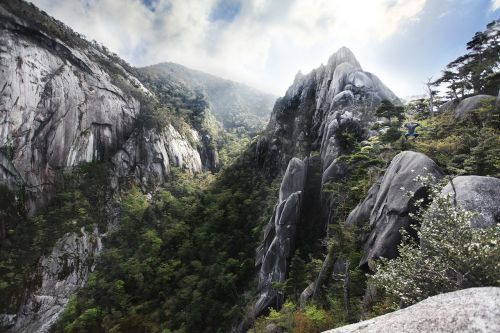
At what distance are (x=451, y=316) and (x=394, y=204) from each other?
9517 mm

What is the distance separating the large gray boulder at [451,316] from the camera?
14.9 feet

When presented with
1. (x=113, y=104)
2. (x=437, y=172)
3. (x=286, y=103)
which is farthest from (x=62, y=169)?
(x=437, y=172)

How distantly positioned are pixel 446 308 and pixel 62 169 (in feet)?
197

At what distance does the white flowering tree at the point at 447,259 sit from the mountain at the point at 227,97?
116 m

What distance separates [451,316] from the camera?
491 cm

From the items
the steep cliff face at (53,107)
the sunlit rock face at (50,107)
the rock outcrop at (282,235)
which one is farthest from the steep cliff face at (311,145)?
the sunlit rock face at (50,107)

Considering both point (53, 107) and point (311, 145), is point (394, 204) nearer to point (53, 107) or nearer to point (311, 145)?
point (311, 145)

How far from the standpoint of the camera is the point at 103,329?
34062 mm

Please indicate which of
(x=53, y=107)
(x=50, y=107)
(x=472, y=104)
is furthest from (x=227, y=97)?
(x=472, y=104)

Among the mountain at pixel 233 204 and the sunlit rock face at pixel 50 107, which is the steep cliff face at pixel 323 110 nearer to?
the mountain at pixel 233 204

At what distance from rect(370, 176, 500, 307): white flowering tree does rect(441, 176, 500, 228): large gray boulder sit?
1.80 m

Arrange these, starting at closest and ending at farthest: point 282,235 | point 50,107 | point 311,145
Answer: point 282,235, point 311,145, point 50,107

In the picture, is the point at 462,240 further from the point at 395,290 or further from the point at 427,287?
the point at 395,290

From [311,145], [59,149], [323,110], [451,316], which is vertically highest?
[59,149]
